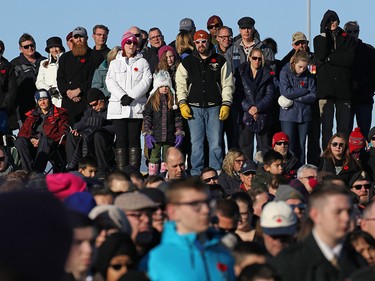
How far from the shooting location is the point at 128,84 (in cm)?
1625

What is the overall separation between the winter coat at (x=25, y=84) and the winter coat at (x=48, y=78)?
299 millimetres

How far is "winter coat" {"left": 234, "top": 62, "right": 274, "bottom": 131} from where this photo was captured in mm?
16469

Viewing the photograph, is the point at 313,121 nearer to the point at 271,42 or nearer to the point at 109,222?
the point at 271,42

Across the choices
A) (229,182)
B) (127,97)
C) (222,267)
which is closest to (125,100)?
(127,97)

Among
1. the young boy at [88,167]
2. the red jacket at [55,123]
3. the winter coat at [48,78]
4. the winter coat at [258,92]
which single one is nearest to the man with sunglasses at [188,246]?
the young boy at [88,167]

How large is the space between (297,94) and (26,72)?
17.4 feet

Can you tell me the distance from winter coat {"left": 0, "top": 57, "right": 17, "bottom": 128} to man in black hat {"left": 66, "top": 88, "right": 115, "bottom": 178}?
1874 mm

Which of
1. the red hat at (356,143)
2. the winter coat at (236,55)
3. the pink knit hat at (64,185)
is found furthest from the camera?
the winter coat at (236,55)

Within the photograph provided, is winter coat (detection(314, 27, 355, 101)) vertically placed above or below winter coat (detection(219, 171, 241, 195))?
above

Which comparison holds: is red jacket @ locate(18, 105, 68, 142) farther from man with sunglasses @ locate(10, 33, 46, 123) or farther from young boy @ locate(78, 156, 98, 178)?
young boy @ locate(78, 156, 98, 178)

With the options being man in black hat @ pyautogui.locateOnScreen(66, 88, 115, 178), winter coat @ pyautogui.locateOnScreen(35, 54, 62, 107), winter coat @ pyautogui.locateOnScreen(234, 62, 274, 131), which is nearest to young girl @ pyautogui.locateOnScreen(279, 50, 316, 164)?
winter coat @ pyautogui.locateOnScreen(234, 62, 274, 131)

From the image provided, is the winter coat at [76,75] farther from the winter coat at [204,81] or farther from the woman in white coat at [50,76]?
the winter coat at [204,81]

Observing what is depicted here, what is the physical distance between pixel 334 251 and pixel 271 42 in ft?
40.7

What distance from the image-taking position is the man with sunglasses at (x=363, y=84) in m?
17.1
